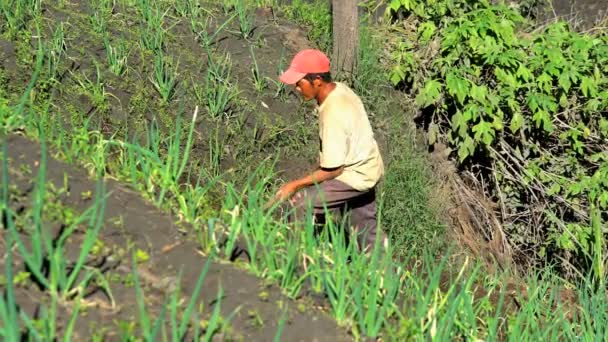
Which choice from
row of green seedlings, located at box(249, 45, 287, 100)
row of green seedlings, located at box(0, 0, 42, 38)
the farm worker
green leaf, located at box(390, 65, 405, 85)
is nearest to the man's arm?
the farm worker

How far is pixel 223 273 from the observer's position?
2834 millimetres

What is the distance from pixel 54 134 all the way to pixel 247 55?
2496 mm

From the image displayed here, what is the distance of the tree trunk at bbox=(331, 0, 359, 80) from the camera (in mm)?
5816

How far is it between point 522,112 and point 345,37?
4.75 ft

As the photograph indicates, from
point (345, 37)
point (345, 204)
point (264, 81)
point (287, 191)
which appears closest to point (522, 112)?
point (345, 37)

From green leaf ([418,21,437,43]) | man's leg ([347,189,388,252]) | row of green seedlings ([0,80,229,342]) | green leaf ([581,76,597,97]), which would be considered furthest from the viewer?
green leaf ([418,21,437,43])

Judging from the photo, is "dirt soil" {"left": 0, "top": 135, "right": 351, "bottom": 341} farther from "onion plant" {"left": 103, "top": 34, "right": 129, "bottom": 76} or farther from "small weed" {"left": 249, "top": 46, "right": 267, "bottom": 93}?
"small weed" {"left": 249, "top": 46, "right": 267, "bottom": 93}

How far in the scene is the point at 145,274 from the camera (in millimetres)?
2738

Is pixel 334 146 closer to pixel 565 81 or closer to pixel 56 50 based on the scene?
pixel 56 50

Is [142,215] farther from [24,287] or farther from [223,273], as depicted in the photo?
[24,287]

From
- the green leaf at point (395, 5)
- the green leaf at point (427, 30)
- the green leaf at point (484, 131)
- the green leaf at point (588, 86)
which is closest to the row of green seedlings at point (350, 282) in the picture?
the green leaf at point (484, 131)

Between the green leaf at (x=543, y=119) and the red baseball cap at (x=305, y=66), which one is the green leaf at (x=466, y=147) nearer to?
the green leaf at (x=543, y=119)

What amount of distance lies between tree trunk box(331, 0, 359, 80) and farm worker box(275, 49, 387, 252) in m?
1.64

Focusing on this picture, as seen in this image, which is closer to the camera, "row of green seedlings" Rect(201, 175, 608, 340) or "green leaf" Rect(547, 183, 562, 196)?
"row of green seedlings" Rect(201, 175, 608, 340)
